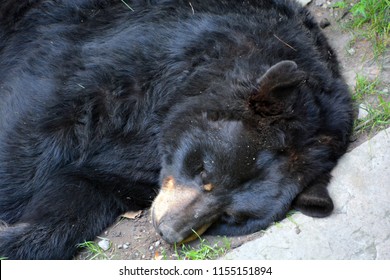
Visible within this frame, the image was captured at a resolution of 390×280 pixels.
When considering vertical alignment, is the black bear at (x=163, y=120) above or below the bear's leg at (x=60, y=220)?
above

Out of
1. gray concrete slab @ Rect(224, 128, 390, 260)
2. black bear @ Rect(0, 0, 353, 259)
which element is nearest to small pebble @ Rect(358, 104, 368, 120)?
black bear @ Rect(0, 0, 353, 259)

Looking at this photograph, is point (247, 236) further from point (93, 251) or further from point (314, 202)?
point (93, 251)

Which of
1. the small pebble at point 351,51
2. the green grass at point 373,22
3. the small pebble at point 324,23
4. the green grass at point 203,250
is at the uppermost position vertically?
the green grass at point 373,22

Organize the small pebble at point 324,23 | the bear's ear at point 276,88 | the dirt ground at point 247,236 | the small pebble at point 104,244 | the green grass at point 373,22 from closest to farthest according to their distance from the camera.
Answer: the bear's ear at point 276,88 → the dirt ground at point 247,236 → the small pebble at point 104,244 → the green grass at point 373,22 → the small pebble at point 324,23

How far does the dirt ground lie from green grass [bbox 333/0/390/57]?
0.07 meters

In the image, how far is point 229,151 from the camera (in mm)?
3818

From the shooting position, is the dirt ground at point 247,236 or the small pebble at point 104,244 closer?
the dirt ground at point 247,236

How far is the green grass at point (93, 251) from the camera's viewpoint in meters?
4.36

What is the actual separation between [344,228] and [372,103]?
1.24 m

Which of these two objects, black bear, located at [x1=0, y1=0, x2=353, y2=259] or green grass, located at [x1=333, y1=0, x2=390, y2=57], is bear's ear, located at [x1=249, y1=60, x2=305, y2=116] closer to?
black bear, located at [x1=0, y1=0, x2=353, y2=259]

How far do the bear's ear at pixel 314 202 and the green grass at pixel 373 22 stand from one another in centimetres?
169

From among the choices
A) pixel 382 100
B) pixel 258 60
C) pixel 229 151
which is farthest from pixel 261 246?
pixel 382 100

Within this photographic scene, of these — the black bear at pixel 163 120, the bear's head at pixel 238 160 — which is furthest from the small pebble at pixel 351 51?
the bear's head at pixel 238 160

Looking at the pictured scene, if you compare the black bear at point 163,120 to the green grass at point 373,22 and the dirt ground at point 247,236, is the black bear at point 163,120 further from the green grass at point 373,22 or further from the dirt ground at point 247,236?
the green grass at point 373,22
